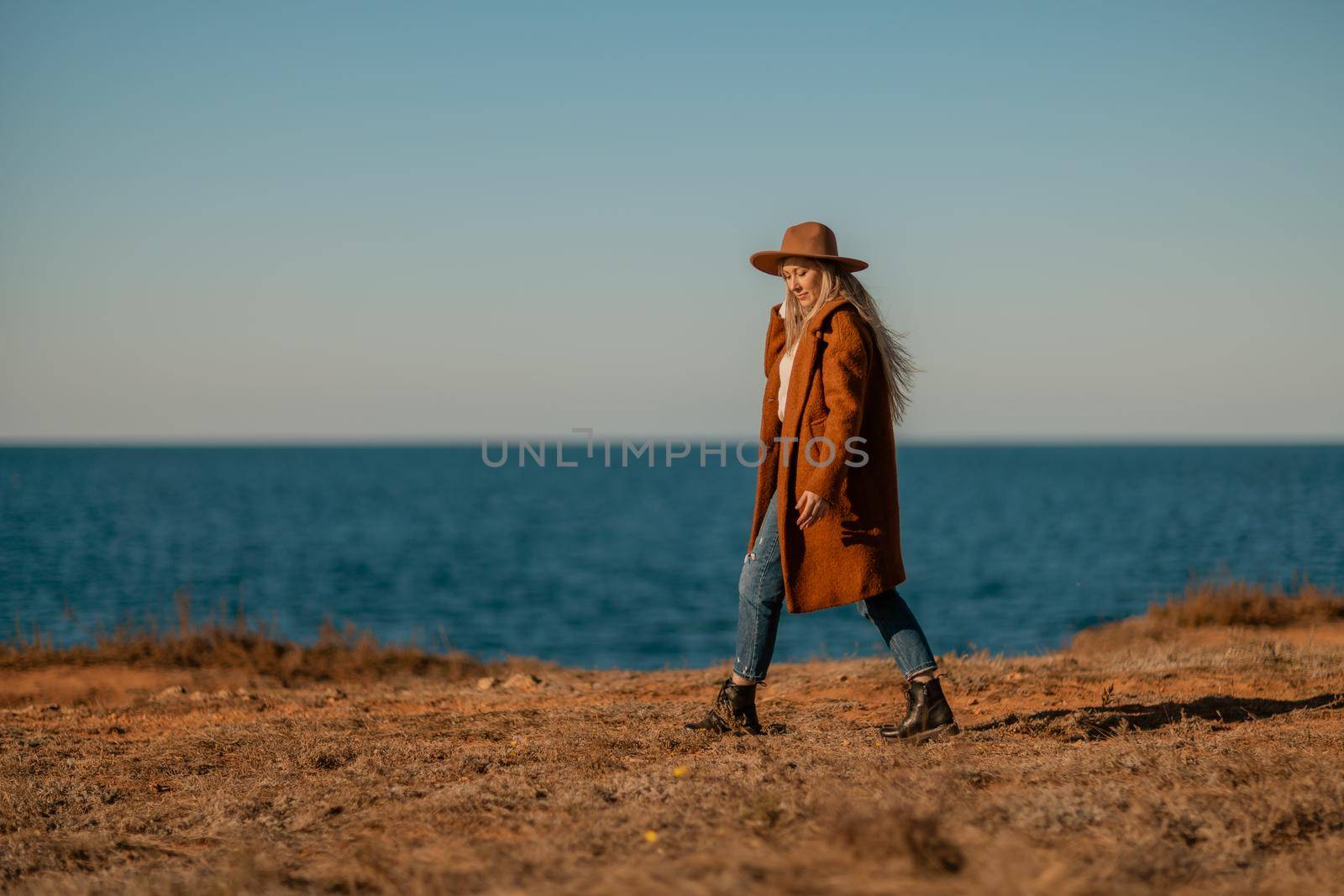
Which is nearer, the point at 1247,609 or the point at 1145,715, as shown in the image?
the point at 1145,715

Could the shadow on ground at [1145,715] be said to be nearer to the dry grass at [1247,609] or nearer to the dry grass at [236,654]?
the dry grass at [1247,609]

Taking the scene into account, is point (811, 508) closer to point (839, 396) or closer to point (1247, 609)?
point (839, 396)

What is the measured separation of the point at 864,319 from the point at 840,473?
75 centimetres

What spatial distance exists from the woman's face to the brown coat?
160 mm

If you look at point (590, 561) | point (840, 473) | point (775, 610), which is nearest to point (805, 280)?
point (840, 473)

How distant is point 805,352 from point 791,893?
2736mm

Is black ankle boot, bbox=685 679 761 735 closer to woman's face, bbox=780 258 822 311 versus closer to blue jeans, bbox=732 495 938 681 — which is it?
blue jeans, bbox=732 495 938 681

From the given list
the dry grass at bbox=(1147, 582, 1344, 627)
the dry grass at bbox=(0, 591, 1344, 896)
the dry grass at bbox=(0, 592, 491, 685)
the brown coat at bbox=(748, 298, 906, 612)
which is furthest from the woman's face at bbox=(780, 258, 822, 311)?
the dry grass at bbox=(1147, 582, 1344, 627)

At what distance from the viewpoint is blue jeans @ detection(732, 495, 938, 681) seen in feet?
16.9

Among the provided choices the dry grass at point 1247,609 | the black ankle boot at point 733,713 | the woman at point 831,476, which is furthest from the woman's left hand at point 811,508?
the dry grass at point 1247,609

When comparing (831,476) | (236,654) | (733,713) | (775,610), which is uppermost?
(831,476)

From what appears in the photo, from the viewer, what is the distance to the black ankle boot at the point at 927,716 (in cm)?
514

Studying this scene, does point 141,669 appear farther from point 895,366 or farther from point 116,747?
point 895,366

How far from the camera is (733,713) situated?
5.48 meters
